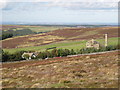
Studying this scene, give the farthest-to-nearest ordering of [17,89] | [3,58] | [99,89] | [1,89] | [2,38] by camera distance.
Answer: [2,38]
[3,58]
[1,89]
[17,89]
[99,89]

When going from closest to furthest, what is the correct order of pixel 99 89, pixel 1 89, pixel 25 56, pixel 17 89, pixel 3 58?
pixel 99 89
pixel 17 89
pixel 1 89
pixel 3 58
pixel 25 56

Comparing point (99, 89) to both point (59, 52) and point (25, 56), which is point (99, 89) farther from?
point (25, 56)

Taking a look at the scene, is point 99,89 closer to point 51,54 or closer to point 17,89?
point 17,89

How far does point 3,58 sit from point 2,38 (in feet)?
379

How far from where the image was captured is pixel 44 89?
673 inches

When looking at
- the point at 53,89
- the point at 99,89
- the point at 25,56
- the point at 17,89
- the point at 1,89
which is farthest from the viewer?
the point at 25,56

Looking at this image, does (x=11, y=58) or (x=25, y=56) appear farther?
(x=25, y=56)

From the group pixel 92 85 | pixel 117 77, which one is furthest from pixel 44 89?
pixel 117 77

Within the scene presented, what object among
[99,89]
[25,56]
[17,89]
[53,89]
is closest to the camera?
[99,89]

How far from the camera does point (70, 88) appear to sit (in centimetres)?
1681

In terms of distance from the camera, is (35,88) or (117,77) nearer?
(35,88)

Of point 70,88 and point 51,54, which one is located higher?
point 70,88

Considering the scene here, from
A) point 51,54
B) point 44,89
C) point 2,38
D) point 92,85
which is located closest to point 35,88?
point 44,89

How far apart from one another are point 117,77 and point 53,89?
7.12 m
